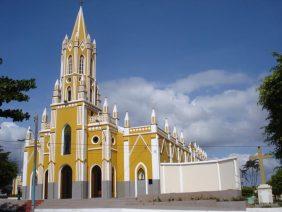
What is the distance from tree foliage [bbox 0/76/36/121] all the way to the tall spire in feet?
94.5

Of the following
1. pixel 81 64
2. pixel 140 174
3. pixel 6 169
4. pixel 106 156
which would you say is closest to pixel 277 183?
pixel 140 174

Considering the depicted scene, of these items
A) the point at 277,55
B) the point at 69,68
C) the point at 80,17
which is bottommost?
the point at 277,55

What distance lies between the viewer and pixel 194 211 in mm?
24906

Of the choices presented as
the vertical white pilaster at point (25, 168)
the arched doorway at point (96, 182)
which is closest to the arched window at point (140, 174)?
the arched doorway at point (96, 182)

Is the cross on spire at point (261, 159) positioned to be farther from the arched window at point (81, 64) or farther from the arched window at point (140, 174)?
the arched window at point (81, 64)

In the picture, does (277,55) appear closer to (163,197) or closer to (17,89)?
(17,89)

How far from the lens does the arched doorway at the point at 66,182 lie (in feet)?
132

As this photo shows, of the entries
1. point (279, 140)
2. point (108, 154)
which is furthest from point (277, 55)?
point (108, 154)

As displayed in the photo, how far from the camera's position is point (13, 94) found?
16.3 metres

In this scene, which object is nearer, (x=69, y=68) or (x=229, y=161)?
(x=229, y=161)

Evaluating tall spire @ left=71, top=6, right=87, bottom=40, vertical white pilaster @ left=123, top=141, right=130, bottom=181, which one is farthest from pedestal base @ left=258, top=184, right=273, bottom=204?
tall spire @ left=71, top=6, right=87, bottom=40

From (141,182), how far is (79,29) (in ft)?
67.3

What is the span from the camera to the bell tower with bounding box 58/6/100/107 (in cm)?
4244

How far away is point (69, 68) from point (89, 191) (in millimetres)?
14924
